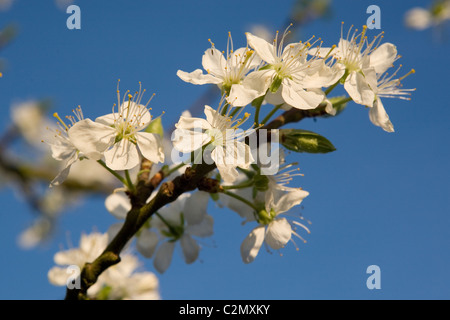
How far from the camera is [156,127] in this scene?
1.63m

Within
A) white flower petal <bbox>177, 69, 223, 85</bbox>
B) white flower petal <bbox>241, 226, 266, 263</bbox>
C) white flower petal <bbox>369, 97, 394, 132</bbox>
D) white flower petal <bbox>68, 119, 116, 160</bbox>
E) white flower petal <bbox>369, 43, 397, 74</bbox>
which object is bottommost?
white flower petal <bbox>241, 226, 266, 263</bbox>

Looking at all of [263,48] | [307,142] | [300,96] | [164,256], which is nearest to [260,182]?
[307,142]

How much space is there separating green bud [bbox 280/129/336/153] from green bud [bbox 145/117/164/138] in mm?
420

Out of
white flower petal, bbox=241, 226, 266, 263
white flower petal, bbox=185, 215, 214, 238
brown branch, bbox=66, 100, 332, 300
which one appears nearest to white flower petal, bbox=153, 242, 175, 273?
white flower petal, bbox=185, 215, 214, 238

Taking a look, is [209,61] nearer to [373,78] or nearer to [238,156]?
[238,156]

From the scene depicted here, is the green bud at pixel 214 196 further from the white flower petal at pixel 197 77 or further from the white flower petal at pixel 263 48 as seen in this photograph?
the white flower petal at pixel 263 48

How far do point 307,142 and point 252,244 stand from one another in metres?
0.45

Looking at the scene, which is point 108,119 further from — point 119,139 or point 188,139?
point 188,139

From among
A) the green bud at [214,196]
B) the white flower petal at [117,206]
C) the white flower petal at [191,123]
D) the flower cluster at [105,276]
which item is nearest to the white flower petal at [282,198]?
the green bud at [214,196]

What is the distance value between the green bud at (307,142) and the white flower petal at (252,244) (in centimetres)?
37

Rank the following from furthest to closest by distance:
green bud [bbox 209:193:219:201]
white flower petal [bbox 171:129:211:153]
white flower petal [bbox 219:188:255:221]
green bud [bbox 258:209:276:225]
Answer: green bud [bbox 209:193:219:201] → white flower petal [bbox 219:188:255:221] → green bud [bbox 258:209:276:225] → white flower petal [bbox 171:129:211:153]

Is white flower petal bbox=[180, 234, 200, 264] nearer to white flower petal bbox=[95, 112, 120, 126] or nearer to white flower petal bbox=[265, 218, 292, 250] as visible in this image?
white flower petal bbox=[265, 218, 292, 250]

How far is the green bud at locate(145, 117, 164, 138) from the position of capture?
162cm
